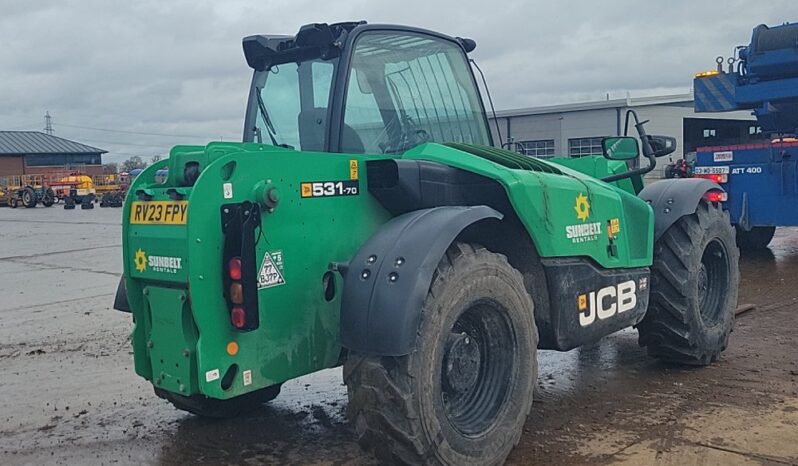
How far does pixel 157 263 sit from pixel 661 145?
11.5 ft

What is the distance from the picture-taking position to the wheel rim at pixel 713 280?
19.4ft

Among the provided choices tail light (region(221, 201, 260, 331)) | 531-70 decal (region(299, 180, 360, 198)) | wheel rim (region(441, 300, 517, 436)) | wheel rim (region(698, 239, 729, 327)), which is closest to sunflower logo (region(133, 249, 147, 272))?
tail light (region(221, 201, 260, 331))

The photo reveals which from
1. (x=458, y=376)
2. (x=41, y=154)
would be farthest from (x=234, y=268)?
(x=41, y=154)

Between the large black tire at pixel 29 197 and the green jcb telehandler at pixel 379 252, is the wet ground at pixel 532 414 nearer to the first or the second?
the green jcb telehandler at pixel 379 252

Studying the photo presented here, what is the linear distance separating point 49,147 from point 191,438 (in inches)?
2577

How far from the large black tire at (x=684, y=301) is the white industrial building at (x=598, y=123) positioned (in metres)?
34.0

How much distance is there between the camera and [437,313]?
3.51 m

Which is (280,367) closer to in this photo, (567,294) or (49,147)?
(567,294)

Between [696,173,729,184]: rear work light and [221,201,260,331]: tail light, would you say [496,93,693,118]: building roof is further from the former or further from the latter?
[221,201,260,331]: tail light

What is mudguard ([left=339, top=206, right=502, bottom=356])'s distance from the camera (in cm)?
334

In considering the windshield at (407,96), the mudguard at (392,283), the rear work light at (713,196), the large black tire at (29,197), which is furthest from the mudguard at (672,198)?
the large black tire at (29,197)

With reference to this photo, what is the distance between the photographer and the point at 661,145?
5398 mm

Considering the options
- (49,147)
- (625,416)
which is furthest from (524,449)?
(49,147)

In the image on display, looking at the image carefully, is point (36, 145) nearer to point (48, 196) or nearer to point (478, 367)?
point (48, 196)
